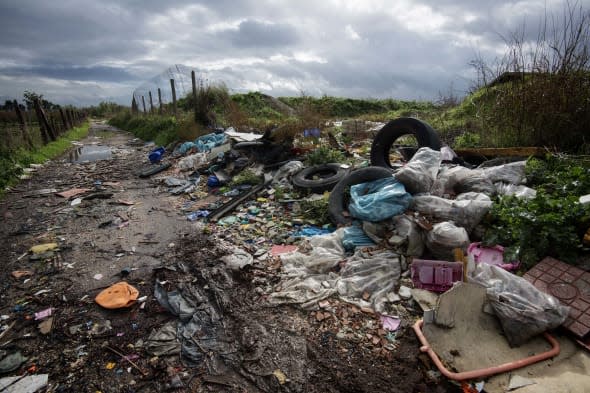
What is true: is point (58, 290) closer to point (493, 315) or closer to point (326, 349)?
point (326, 349)

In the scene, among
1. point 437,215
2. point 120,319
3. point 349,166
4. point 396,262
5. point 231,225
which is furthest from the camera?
point 349,166

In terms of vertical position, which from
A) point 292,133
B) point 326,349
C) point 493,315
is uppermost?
point 292,133

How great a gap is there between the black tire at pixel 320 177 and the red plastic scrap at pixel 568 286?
2864 mm

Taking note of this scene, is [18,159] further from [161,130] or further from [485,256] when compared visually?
[485,256]

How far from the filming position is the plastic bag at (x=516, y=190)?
10.6 feet

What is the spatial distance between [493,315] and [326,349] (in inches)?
47.5

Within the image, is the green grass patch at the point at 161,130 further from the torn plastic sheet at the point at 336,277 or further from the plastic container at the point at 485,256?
the plastic container at the point at 485,256

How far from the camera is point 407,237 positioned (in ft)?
10.2

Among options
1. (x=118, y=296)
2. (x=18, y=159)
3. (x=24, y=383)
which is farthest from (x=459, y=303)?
(x=18, y=159)

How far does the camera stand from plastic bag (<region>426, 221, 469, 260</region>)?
279cm

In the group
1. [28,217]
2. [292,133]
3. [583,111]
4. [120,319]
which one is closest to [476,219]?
[583,111]

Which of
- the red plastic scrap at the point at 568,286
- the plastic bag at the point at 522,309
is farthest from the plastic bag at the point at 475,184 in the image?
the plastic bag at the point at 522,309

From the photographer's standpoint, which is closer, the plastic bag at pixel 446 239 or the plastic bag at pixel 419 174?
the plastic bag at pixel 446 239

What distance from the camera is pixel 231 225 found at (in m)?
4.43
